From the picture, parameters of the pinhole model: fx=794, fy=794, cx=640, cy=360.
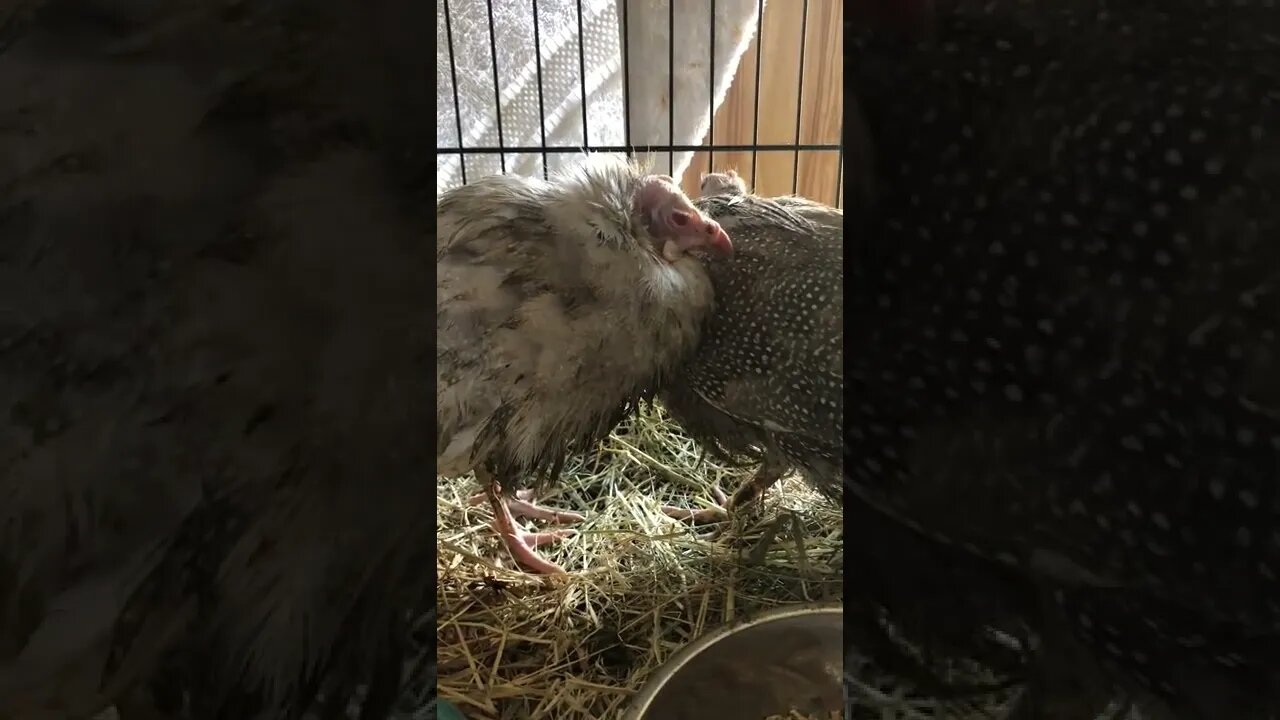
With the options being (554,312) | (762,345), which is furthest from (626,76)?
(762,345)

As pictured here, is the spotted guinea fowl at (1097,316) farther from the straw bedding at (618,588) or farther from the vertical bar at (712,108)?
the vertical bar at (712,108)

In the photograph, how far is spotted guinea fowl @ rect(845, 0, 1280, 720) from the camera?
0.81 feet

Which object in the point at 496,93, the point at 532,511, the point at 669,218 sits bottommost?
the point at 532,511

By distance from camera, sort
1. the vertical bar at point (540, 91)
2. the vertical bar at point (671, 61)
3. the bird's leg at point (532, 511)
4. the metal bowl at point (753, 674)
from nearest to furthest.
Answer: the metal bowl at point (753, 674) → the vertical bar at point (540, 91) → the vertical bar at point (671, 61) → the bird's leg at point (532, 511)

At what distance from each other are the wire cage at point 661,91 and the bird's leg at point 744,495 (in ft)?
0.77

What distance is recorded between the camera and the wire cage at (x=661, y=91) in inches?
15.3

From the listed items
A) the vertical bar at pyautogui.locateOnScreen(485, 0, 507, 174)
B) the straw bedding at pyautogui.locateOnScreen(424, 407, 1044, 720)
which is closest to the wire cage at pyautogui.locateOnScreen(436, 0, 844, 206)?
the vertical bar at pyautogui.locateOnScreen(485, 0, 507, 174)

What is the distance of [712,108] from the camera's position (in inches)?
26.1

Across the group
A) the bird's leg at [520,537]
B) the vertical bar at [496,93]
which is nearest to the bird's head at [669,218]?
the vertical bar at [496,93]
